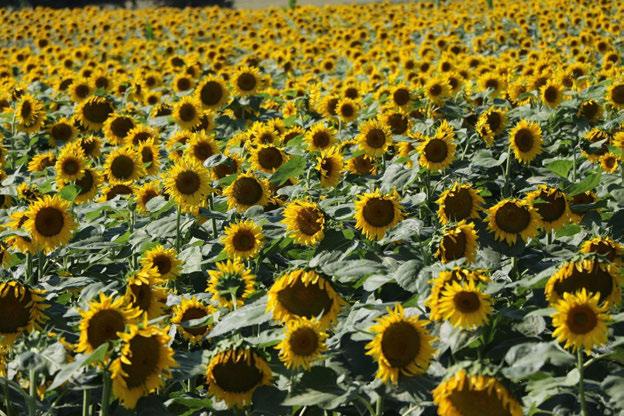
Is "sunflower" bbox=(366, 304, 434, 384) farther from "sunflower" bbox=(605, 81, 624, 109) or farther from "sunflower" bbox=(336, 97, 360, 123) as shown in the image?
"sunflower" bbox=(605, 81, 624, 109)

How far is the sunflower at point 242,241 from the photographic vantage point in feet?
12.2

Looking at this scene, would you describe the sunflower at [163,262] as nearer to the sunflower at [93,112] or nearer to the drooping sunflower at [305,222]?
the drooping sunflower at [305,222]

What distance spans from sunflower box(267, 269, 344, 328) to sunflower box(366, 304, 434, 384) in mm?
268

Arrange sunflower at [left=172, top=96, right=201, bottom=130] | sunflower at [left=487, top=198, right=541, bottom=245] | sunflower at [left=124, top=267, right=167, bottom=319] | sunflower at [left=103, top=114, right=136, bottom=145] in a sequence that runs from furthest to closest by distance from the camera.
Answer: sunflower at [left=103, top=114, right=136, bottom=145] < sunflower at [left=172, top=96, right=201, bottom=130] < sunflower at [left=487, top=198, right=541, bottom=245] < sunflower at [left=124, top=267, right=167, bottom=319]

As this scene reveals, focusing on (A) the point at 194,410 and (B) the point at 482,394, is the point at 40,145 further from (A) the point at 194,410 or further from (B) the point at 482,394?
(B) the point at 482,394

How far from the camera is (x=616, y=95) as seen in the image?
21.0 feet

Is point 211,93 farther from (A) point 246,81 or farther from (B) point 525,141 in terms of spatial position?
(B) point 525,141

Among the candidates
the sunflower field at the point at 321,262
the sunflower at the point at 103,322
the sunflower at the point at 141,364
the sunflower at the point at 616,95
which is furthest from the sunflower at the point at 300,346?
the sunflower at the point at 616,95

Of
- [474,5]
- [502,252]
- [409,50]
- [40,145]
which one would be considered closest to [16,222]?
[502,252]

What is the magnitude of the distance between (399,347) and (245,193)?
6.42 ft

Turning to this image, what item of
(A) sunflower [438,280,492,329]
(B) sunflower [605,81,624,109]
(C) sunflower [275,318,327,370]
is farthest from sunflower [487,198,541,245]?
(B) sunflower [605,81,624,109]

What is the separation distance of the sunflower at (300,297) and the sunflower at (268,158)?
90.2 inches

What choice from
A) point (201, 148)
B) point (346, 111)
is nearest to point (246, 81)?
point (346, 111)

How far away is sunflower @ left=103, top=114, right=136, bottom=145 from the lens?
6.45 metres
